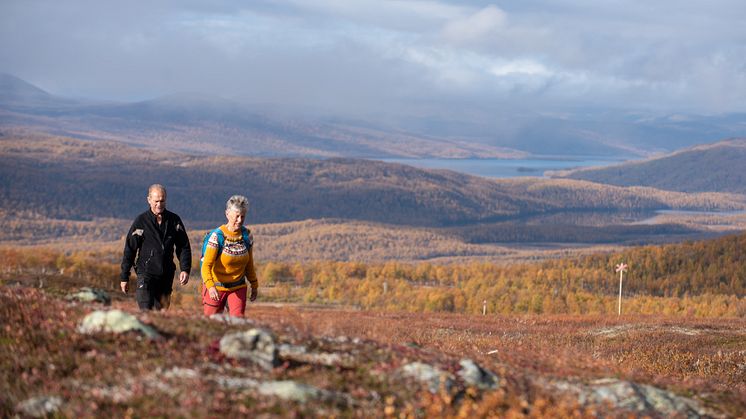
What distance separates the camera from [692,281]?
110 meters

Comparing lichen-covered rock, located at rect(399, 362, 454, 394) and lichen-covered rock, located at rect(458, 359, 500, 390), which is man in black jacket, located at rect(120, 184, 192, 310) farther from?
lichen-covered rock, located at rect(458, 359, 500, 390)

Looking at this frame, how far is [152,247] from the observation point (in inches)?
569

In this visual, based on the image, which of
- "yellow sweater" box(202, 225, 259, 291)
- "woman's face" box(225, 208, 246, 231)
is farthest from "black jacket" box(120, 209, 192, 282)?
"woman's face" box(225, 208, 246, 231)

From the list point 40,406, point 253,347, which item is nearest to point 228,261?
point 253,347

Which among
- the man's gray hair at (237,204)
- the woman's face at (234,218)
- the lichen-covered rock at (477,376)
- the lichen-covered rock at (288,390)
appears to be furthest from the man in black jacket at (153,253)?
the lichen-covered rock at (477,376)

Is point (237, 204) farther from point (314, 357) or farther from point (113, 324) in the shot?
point (314, 357)

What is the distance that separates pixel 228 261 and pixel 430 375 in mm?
5151

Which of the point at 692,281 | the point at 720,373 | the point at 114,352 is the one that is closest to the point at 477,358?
the point at 114,352

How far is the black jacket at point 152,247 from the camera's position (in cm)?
1442

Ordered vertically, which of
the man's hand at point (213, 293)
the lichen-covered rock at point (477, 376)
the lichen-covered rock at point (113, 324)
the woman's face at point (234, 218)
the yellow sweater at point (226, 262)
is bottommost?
the lichen-covered rock at point (477, 376)

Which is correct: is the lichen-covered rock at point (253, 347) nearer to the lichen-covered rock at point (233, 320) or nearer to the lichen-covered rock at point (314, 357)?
the lichen-covered rock at point (314, 357)

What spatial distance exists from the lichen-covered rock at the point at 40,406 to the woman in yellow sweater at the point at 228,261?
4.69 metres

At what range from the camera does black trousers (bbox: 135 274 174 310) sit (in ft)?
47.2

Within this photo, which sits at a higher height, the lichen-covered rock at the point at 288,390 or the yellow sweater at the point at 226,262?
the yellow sweater at the point at 226,262
